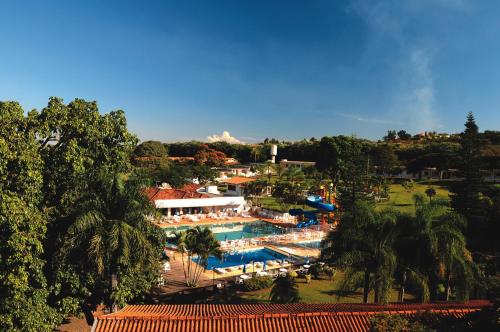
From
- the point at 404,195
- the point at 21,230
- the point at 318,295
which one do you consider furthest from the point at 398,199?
the point at 21,230

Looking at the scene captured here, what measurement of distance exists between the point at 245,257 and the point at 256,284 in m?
7.41

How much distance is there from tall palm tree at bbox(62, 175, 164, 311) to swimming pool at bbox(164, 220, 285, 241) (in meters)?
18.2

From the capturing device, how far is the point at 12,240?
8852 millimetres

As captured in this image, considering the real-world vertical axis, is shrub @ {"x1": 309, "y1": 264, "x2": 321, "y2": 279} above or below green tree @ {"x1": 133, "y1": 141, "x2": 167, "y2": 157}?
below

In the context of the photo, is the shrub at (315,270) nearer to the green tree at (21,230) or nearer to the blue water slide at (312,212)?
the green tree at (21,230)

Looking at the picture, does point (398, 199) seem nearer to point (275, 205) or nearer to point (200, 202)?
point (275, 205)

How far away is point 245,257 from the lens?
2420 centimetres

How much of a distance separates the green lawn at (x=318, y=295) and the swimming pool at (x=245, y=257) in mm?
5822

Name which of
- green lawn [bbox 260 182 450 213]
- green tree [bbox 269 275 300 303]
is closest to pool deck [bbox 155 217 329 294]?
green tree [bbox 269 275 300 303]

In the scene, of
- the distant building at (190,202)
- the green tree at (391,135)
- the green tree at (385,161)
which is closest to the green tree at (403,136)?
the green tree at (391,135)

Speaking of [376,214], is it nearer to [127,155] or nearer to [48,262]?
[127,155]

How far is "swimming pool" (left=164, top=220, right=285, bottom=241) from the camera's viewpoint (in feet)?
98.0

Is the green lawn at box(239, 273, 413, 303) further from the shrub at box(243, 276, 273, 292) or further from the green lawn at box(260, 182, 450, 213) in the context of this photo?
the green lawn at box(260, 182, 450, 213)

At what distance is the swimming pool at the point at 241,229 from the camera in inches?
1176
